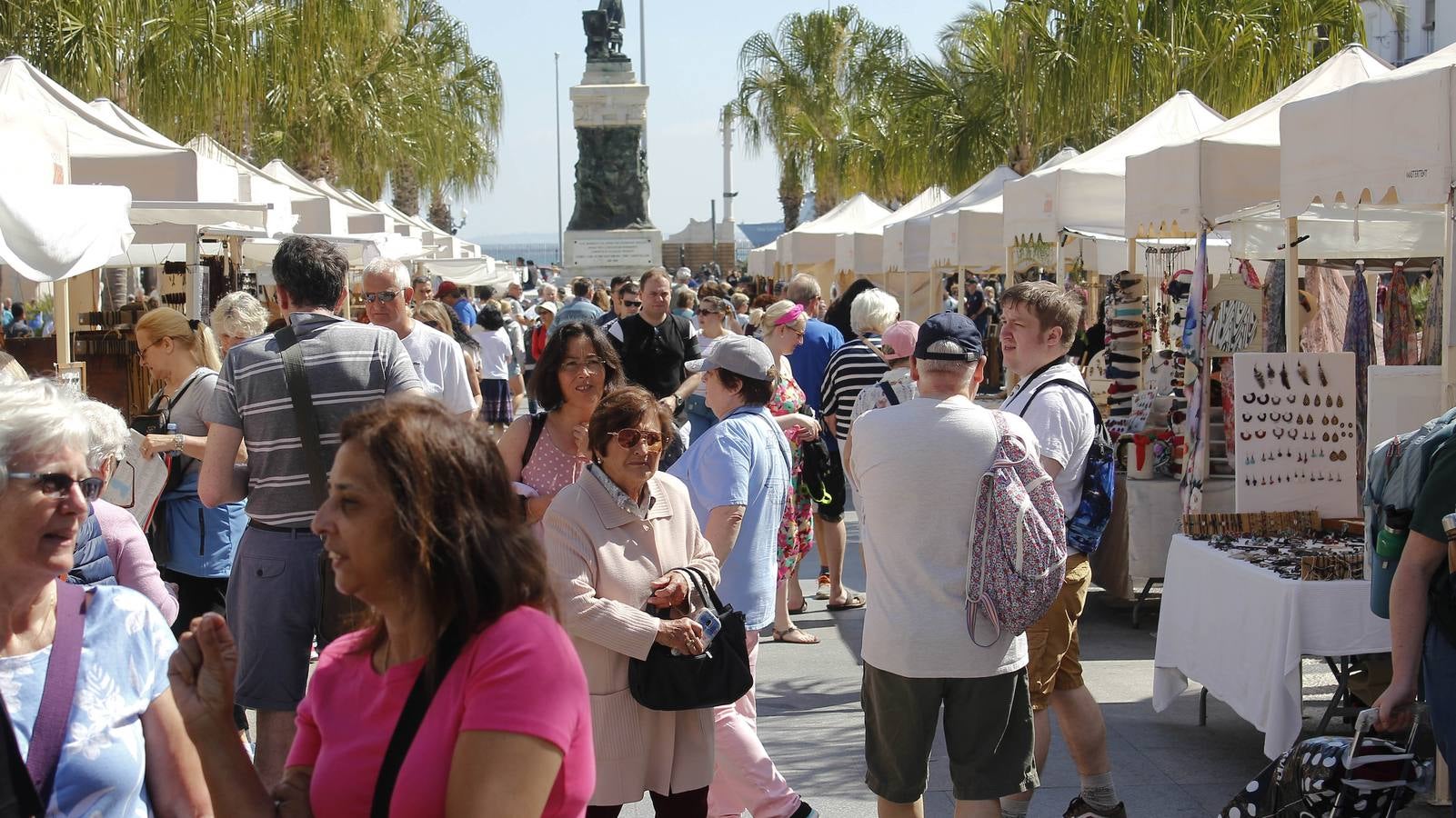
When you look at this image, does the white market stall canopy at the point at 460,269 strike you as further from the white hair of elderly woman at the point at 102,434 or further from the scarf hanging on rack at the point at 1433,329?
the white hair of elderly woman at the point at 102,434

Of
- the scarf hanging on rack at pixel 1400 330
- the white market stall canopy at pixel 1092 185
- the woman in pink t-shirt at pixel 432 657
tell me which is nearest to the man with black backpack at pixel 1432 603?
the woman in pink t-shirt at pixel 432 657

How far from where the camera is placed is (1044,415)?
15.2 ft

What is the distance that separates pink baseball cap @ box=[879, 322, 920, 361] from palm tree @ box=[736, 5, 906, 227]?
122ft

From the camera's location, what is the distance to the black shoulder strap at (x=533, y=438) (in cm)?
477

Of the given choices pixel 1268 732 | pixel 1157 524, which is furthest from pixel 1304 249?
pixel 1268 732

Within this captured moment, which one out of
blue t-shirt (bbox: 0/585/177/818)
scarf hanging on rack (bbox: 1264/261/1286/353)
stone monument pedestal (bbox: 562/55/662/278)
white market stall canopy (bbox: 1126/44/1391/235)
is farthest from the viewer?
stone monument pedestal (bbox: 562/55/662/278)

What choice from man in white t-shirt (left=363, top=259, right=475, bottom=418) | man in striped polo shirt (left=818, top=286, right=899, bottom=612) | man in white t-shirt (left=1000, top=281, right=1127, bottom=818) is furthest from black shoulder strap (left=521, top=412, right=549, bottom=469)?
man in striped polo shirt (left=818, top=286, right=899, bottom=612)

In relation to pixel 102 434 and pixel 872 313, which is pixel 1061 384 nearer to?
pixel 102 434

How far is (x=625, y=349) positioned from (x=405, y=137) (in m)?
25.1

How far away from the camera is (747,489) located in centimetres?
476

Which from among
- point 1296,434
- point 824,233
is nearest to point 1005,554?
point 1296,434

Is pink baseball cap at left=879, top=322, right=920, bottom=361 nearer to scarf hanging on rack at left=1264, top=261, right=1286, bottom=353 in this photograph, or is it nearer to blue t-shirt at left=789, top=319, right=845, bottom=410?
blue t-shirt at left=789, top=319, right=845, bottom=410

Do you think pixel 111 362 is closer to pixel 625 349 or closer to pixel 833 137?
pixel 625 349

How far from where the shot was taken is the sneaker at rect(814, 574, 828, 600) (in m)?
8.83
